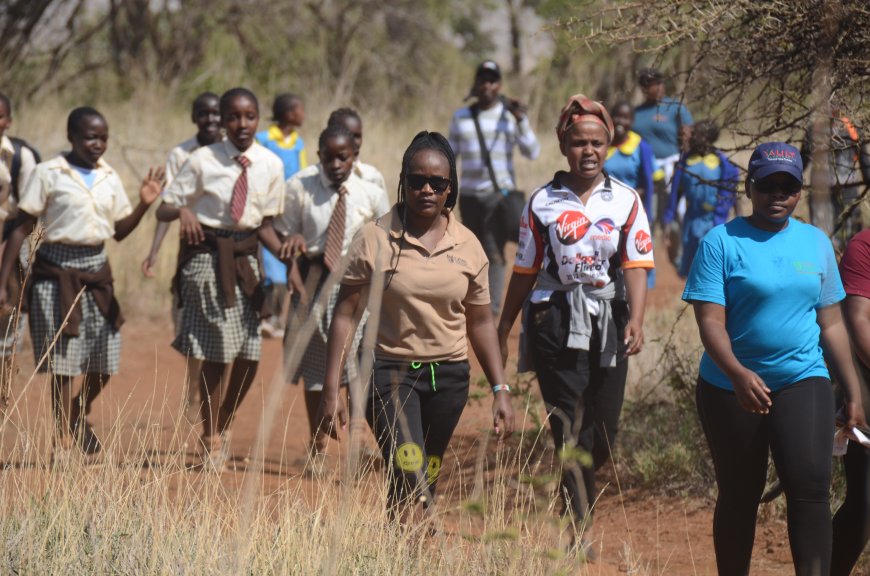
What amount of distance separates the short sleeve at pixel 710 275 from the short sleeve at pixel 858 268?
574mm

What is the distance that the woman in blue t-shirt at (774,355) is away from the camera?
13.7 feet

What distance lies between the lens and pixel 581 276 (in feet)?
17.2

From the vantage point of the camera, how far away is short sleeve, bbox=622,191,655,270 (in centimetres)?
523

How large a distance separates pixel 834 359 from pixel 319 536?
1850mm

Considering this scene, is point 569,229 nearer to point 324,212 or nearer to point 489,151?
point 324,212

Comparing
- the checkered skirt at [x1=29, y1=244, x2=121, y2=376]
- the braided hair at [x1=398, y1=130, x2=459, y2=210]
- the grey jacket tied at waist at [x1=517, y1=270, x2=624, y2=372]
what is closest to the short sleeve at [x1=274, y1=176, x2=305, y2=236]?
the checkered skirt at [x1=29, y1=244, x2=121, y2=376]

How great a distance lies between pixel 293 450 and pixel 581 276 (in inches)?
127

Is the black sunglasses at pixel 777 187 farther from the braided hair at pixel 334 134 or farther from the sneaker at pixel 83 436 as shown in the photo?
the braided hair at pixel 334 134

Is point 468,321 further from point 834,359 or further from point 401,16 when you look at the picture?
point 401,16

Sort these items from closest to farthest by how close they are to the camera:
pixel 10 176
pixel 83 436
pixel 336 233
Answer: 1. pixel 83 436
2. pixel 336 233
3. pixel 10 176

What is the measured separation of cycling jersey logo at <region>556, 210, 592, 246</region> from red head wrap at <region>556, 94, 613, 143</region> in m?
0.40

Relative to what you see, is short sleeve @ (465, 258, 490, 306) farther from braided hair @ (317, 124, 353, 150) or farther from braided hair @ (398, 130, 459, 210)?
braided hair @ (317, 124, 353, 150)

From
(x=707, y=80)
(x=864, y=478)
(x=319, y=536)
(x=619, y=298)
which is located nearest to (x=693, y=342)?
(x=707, y=80)

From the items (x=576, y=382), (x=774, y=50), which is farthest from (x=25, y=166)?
(x=774, y=50)
